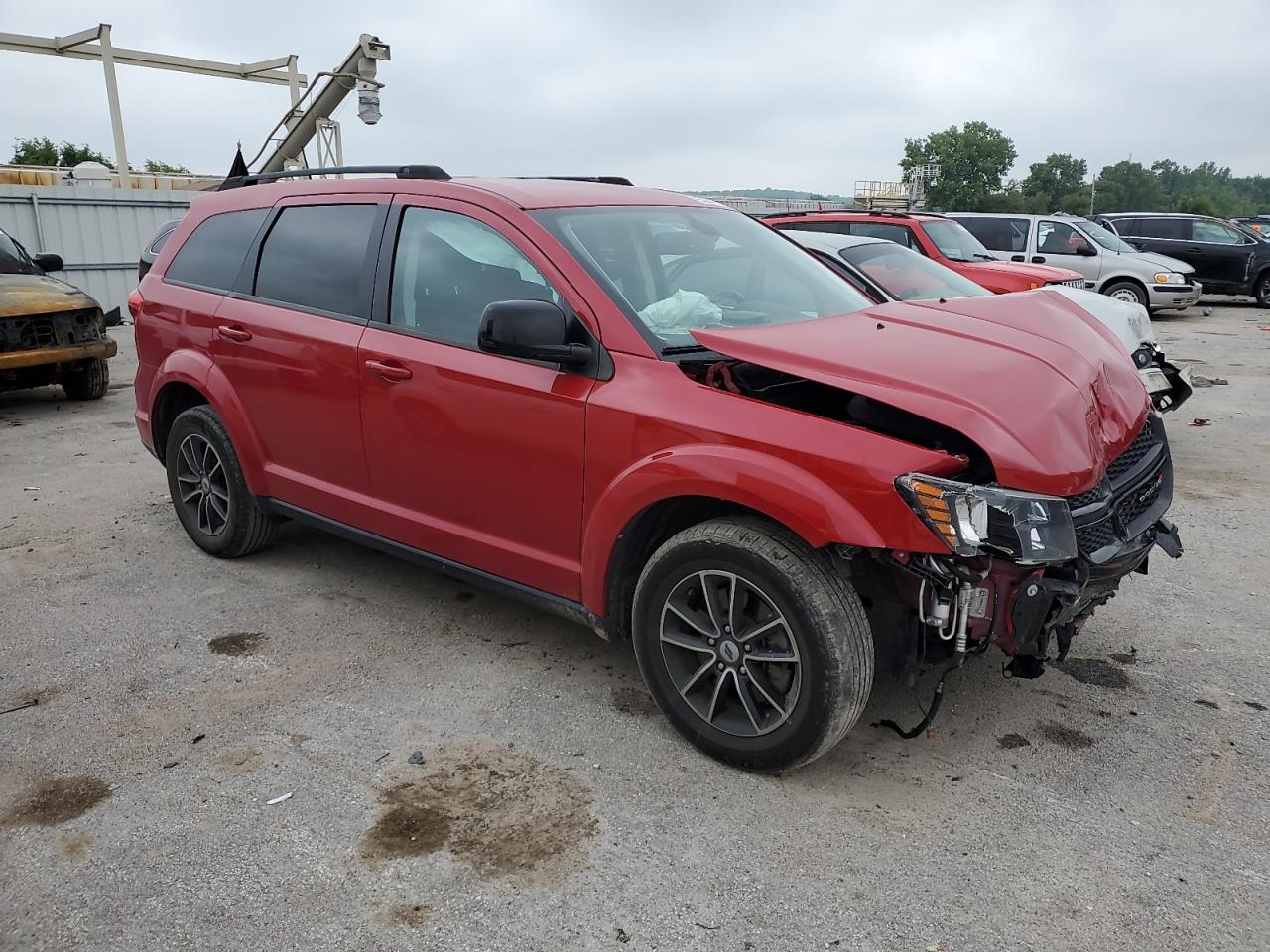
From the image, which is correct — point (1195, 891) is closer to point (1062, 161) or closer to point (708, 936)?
point (708, 936)

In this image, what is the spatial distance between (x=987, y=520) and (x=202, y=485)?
12.8 ft

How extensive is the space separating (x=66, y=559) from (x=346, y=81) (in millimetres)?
16532

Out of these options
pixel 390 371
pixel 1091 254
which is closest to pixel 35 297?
pixel 390 371

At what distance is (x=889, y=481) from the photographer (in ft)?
8.63

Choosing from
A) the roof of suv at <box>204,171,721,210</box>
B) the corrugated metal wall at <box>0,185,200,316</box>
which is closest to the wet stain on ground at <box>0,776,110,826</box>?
the roof of suv at <box>204,171,721,210</box>

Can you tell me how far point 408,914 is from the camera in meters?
2.46

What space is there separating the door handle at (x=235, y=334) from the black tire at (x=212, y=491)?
43 cm

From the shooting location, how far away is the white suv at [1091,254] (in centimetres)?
1498

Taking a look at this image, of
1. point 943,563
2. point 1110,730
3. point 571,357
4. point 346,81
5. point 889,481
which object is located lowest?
point 1110,730

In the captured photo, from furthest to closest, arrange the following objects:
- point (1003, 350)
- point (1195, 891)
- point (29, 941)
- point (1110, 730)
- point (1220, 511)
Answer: point (1220, 511)
point (1110, 730)
point (1003, 350)
point (1195, 891)
point (29, 941)

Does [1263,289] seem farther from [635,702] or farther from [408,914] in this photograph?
[408,914]

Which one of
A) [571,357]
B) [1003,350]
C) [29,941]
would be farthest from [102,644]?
[1003,350]

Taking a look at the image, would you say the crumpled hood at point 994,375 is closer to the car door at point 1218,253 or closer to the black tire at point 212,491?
the black tire at point 212,491

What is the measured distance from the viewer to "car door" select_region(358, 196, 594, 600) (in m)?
3.36
